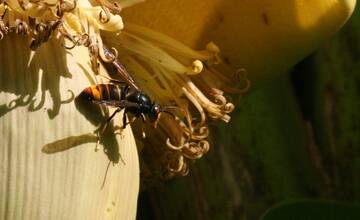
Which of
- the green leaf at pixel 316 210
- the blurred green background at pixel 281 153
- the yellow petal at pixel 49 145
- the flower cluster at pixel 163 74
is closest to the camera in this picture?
the yellow petal at pixel 49 145

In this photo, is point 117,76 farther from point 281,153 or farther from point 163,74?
point 281,153

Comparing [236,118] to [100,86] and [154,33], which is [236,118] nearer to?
[154,33]

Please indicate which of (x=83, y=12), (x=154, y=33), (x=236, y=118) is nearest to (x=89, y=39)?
(x=83, y=12)

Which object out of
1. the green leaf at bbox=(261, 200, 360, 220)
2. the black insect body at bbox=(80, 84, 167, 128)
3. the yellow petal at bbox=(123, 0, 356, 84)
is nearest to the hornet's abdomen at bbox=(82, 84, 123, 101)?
the black insect body at bbox=(80, 84, 167, 128)

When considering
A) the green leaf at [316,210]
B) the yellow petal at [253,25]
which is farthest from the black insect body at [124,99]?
the green leaf at [316,210]

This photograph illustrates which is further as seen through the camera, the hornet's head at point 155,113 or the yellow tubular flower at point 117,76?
the hornet's head at point 155,113

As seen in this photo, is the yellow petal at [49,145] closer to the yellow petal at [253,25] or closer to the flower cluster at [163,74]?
the flower cluster at [163,74]

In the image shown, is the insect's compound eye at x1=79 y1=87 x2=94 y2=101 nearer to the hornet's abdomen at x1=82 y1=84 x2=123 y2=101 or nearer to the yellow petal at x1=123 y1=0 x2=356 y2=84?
the hornet's abdomen at x1=82 y1=84 x2=123 y2=101
